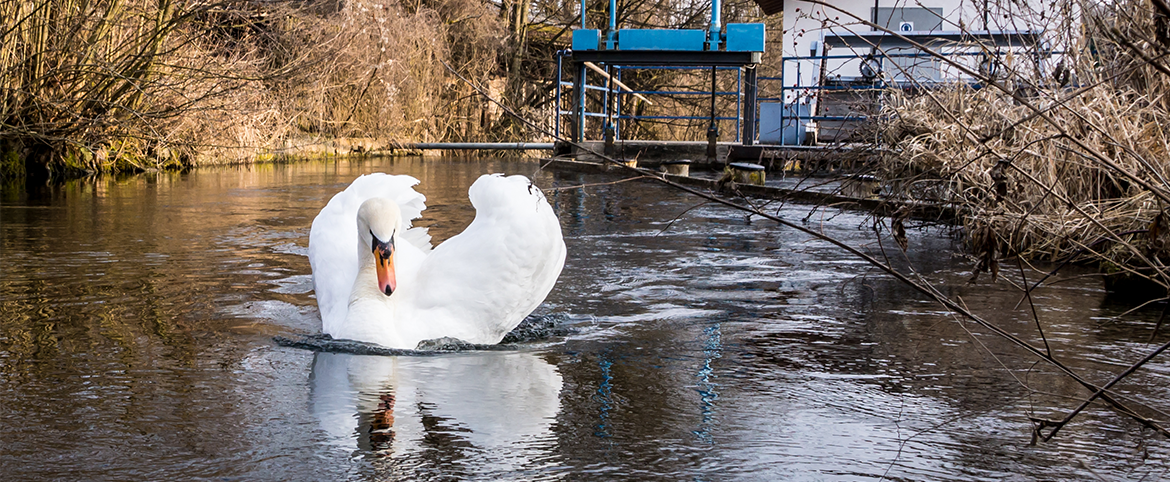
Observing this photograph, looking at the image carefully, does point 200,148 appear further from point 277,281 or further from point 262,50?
point 277,281

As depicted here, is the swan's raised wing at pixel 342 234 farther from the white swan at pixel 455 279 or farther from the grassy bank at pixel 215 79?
the grassy bank at pixel 215 79

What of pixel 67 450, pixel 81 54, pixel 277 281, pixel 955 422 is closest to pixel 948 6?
pixel 81 54

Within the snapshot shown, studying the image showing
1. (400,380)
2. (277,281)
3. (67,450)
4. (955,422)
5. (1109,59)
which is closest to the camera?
(67,450)

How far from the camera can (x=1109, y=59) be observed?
249 inches

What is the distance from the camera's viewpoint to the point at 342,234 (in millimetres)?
6000

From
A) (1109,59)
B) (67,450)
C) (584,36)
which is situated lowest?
(67,450)

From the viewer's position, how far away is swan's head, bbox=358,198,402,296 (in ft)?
16.9

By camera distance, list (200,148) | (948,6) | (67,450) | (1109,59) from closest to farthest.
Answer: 1. (67,450)
2. (1109,59)
3. (200,148)
4. (948,6)

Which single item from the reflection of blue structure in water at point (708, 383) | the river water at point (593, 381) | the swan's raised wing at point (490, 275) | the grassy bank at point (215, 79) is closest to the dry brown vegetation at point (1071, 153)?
the river water at point (593, 381)

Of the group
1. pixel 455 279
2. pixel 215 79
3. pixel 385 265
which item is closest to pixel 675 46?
pixel 215 79

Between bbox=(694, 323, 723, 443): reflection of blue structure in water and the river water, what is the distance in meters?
0.02

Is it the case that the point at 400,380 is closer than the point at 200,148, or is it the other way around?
the point at 400,380

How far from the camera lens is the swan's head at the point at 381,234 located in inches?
202

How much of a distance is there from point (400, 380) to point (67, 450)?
4.39 ft
